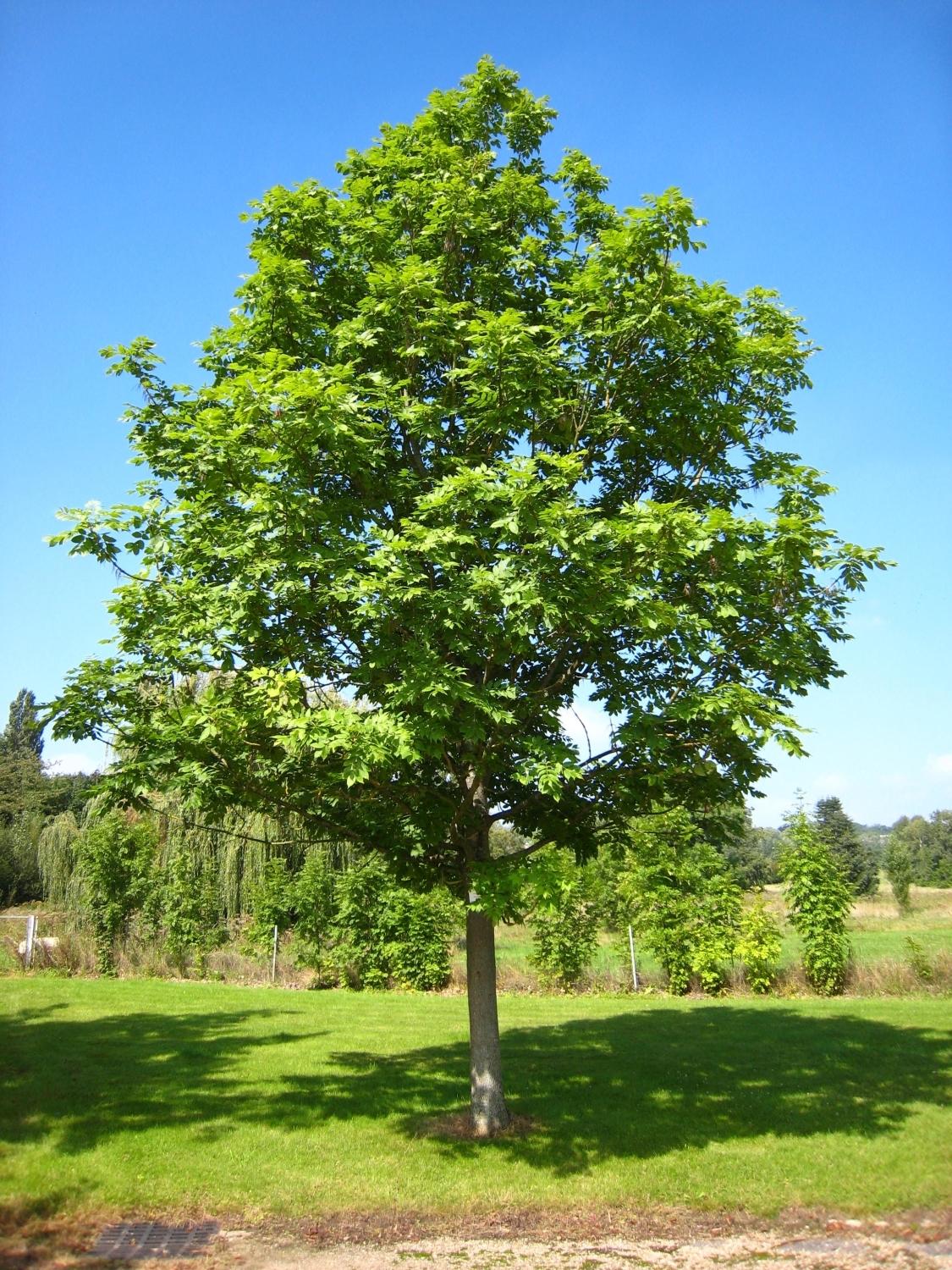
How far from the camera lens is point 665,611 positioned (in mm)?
6016

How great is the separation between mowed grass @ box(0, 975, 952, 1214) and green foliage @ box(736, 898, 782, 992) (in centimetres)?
258

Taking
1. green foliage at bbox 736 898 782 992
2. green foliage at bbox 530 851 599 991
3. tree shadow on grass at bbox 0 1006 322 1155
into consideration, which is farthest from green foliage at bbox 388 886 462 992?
green foliage at bbox 736 898 782 992

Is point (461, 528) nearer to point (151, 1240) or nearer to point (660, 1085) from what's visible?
point (151, 1240)

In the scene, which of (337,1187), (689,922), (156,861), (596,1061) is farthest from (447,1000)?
(337,1187)

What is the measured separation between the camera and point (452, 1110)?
8570mm

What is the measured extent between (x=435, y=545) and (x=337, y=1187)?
183 inches

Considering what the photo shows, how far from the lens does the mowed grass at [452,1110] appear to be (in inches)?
251

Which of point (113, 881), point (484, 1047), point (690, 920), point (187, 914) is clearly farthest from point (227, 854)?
point (484, 1047)

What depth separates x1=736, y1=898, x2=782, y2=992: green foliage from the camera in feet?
56.7

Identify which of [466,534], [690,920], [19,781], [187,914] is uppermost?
[19,781]

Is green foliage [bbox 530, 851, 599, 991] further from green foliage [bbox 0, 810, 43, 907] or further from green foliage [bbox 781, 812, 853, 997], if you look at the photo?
green foliage [bbox 0, 810, 43, 907]

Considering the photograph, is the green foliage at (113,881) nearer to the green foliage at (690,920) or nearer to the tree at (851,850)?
the green foliage at (690,920)

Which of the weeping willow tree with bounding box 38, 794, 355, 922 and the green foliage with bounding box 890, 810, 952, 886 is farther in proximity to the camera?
the green foliage with bounding box 890, 810, 952, 886

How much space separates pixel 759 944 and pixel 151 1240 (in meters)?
14.2
